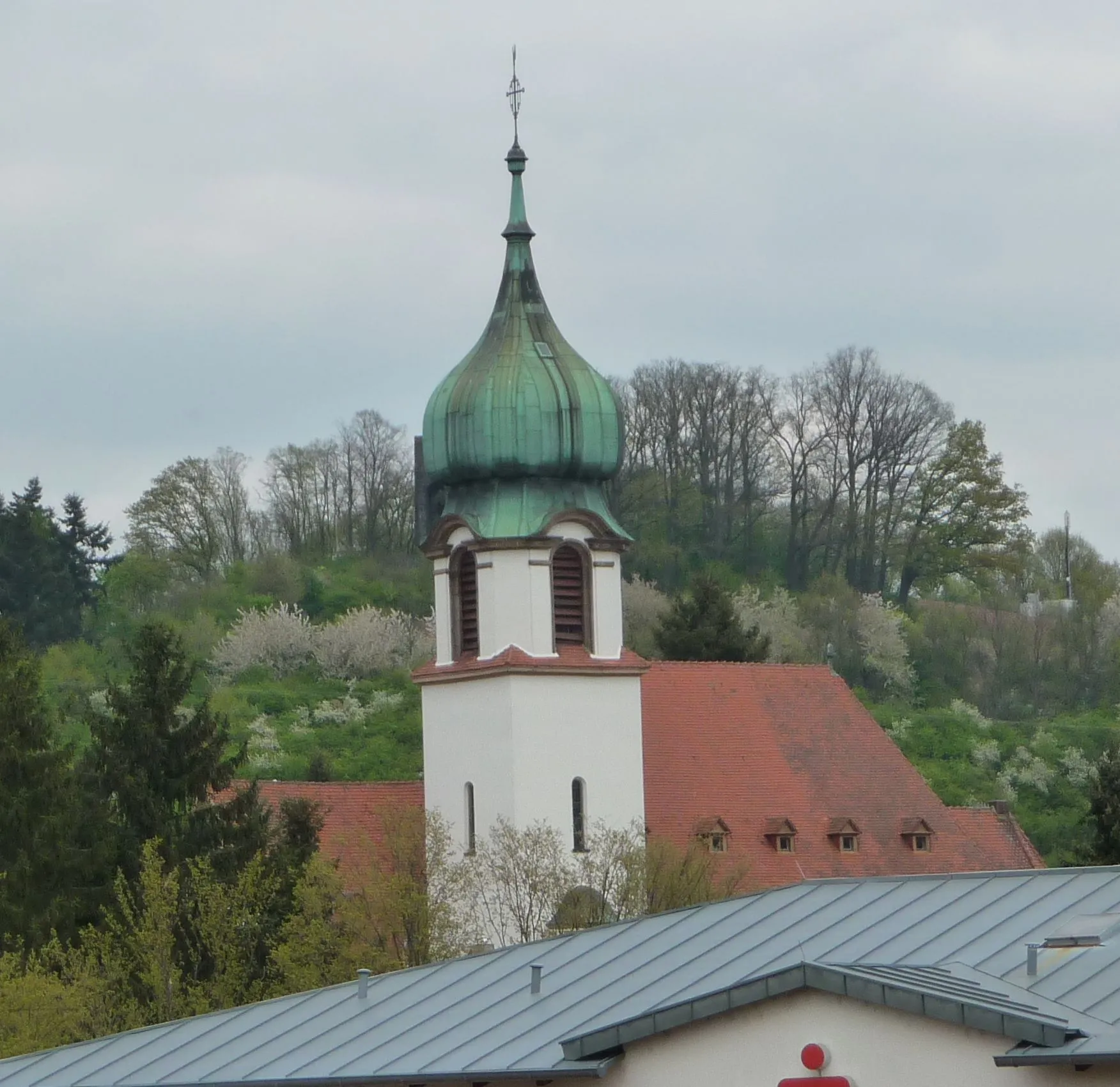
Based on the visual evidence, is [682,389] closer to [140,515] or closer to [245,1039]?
[140,515]

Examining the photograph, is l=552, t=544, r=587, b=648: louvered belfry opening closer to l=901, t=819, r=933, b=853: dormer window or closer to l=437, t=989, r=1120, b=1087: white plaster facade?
l=901, t=819, r=933, b=853: dormer window

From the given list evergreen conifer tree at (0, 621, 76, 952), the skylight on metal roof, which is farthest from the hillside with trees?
the skylight on metal roof

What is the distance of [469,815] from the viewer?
44938 millimetres

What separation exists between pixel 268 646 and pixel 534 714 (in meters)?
30.9

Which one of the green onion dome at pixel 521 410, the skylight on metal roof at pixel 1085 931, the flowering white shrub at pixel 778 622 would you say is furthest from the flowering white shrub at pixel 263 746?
the skylight on metal roof at pixel 1085 931

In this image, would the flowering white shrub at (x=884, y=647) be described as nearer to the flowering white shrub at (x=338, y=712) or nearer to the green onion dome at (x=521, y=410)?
the flowering white shrub at (x=338, y=712)

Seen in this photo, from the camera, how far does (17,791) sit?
4338 cm

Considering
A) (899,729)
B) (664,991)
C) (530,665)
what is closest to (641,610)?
(899,729)

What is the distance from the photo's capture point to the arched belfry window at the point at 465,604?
4525 centimetres

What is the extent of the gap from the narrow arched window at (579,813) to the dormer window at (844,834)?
4.22m

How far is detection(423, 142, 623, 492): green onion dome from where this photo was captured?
45.6 meters

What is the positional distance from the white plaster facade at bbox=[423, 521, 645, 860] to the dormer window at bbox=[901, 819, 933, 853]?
4712mm

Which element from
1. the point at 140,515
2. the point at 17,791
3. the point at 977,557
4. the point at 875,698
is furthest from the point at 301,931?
the point at 140,515

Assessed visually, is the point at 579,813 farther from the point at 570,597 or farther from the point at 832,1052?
the point at 832,1052
